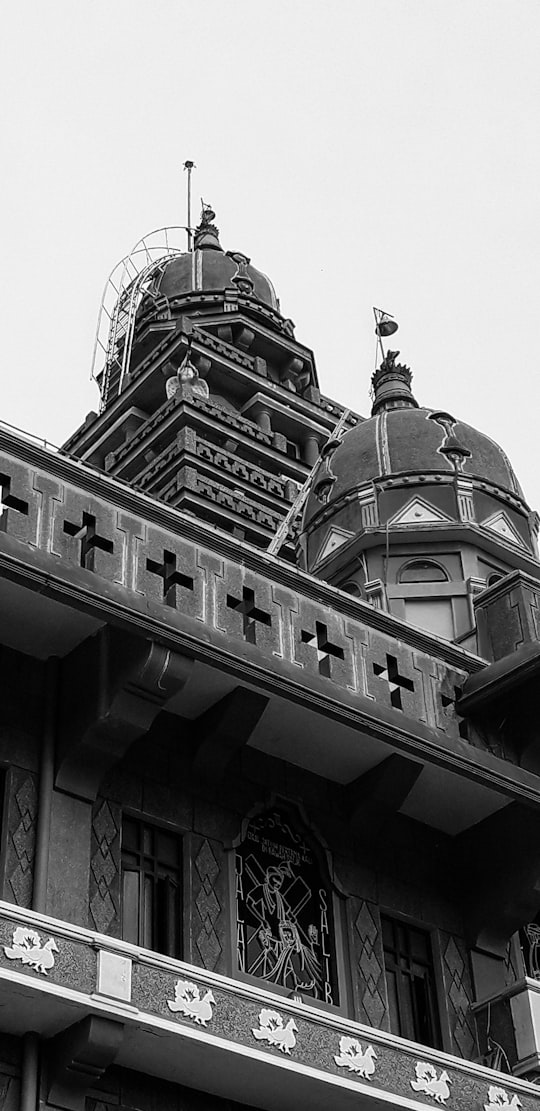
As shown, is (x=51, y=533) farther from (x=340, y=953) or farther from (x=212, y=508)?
(x=212, y=508)

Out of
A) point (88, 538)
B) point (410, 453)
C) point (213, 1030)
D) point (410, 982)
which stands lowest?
point (213, 1030)

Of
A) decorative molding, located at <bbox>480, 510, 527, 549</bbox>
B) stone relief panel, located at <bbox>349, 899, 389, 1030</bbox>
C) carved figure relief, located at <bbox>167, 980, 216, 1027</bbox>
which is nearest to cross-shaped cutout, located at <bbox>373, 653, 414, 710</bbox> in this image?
stone relief panel, located at <bbox>349, 899, 389, 1030</bbox>

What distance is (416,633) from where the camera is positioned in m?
20.1

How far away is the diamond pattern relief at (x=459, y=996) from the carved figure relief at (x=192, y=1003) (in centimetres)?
362

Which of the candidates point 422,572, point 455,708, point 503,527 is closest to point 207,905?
point 455,708

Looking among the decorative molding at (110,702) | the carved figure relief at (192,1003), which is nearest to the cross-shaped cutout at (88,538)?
the decorative molding at (110,702)

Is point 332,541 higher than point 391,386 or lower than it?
lower

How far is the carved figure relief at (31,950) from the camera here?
14.3 metres

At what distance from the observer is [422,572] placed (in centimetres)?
2605

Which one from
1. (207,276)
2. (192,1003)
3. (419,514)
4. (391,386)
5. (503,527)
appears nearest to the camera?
(192,1003)

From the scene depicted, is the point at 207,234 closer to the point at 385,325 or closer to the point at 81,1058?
the point at 385,325

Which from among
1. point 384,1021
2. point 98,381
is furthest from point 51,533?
point 98,381

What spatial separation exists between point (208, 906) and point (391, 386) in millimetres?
16025

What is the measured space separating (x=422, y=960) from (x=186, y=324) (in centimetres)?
2465
